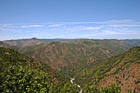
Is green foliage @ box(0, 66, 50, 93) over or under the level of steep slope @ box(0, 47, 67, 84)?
over

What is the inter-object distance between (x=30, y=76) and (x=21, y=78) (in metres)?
1.34

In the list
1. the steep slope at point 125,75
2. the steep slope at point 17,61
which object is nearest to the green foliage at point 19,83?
the steep slope at point 125,75

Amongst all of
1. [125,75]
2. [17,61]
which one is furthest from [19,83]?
[125,75]

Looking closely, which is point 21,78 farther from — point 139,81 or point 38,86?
point 139,81

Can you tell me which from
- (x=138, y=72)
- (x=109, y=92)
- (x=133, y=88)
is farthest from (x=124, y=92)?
(x=109, y=92)

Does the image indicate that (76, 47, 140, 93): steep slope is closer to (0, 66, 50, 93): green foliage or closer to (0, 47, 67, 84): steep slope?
(0, 66, 50, 93): green foliage

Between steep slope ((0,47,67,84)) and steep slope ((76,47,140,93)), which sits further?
steep slope ((0,47,67,84))

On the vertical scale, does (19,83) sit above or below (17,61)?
above

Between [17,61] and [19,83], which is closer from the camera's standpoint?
[19,83]

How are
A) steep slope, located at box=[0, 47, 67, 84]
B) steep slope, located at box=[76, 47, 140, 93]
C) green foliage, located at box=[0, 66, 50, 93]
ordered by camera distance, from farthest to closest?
steep slope, located at box=[0, 47, 67, 84]
steep slope, located at box=[76, 47, 140, 93]
green foliage, located at box=[0, 66, 50, 93]

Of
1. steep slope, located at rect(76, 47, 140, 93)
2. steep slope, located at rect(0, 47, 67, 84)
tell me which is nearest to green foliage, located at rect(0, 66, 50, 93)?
steep slope, located at rect(76, 47, 140, 93)

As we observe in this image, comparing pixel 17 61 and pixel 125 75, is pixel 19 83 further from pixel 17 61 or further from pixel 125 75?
pixel 125 75

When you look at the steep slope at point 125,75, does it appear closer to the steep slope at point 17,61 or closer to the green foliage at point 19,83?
the green foliage at point 19,83

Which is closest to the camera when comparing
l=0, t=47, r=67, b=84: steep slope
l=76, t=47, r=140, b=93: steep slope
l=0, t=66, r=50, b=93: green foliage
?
l=0, t=66, r=50, b=93: green foliage
